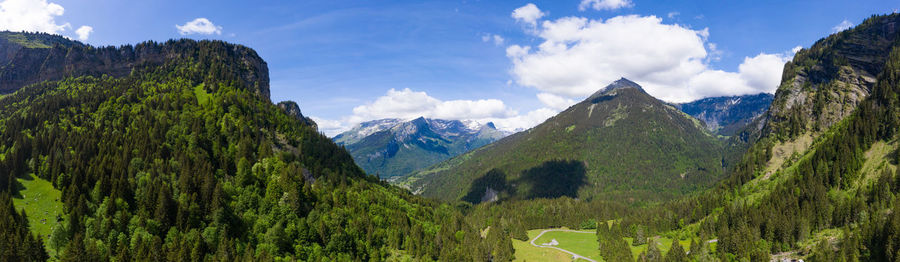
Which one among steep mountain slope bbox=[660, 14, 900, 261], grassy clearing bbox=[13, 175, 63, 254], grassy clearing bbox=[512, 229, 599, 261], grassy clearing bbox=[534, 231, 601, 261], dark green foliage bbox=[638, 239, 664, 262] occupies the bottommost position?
grassy clearing bbox=[512, 229, 599, 261]

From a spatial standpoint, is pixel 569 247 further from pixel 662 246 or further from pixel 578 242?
pixel 662 246

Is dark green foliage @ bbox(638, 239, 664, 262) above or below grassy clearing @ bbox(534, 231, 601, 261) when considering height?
above

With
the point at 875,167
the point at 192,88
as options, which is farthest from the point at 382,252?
the point at 875,167

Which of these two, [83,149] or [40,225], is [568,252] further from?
[83,149]

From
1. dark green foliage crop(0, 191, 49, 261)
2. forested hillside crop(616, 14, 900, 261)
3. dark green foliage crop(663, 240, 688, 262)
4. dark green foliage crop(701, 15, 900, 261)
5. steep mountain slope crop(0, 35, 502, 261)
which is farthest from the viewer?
dark green foliage crop(663, 240, 688, 262)

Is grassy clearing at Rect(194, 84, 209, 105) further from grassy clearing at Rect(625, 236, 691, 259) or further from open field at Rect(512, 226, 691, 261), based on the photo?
grassy clearing at Rect(625, 236, 691, 259)

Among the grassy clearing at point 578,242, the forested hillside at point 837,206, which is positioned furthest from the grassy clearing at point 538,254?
the forested hillside at point 837,206

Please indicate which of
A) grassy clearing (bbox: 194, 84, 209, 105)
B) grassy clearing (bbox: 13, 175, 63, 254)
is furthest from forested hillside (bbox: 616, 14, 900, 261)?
grassy clearing (bbox: 194, 84, 209, 105)
